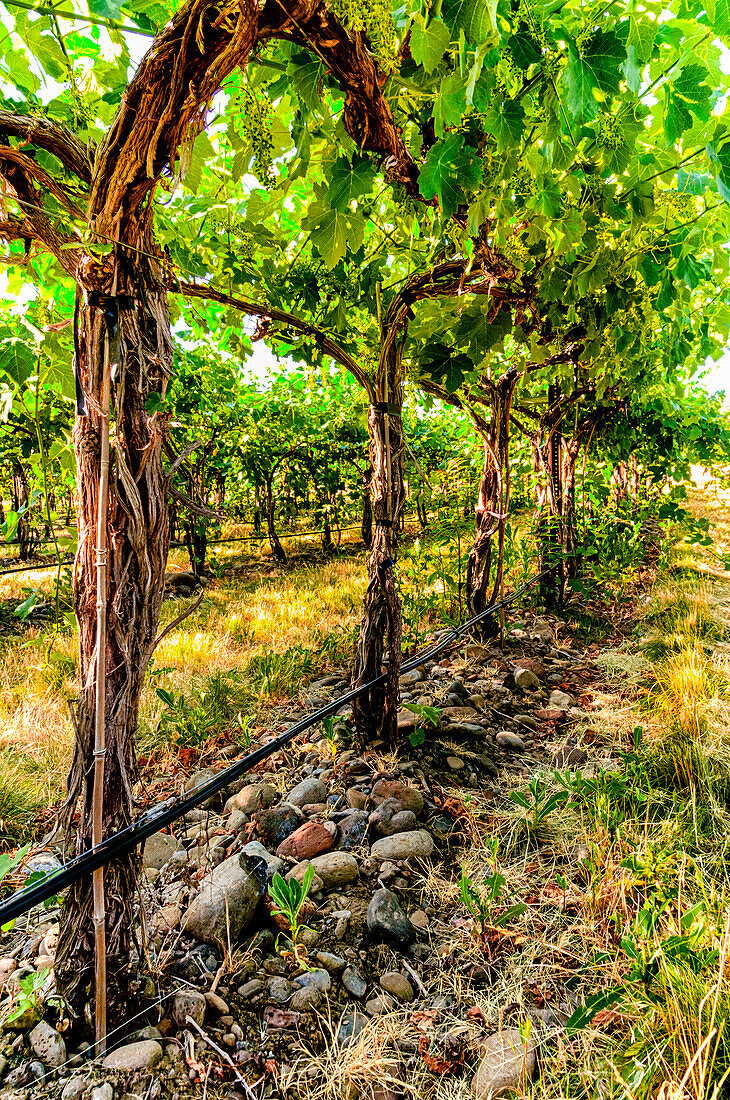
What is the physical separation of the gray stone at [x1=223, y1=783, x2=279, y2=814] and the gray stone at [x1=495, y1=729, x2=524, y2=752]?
107cm

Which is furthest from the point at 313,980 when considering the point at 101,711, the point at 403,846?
the point at 101,711

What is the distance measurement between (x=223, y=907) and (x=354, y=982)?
0.38m

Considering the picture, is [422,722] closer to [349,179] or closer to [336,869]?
[336,869]

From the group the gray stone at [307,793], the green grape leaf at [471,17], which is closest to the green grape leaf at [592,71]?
the green grape leaf at [471,17]

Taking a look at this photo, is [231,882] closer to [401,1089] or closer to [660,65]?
[401,1089]

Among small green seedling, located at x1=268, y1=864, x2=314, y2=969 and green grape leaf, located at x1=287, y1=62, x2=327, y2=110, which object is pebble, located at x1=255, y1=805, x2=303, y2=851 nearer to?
small green seedling, located at x1=268, y1=864, x2=314, y2=969

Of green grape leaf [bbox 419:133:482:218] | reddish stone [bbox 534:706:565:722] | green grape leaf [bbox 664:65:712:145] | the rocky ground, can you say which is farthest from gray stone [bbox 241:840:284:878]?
green grape leaf [bbox 664:65:712:145]

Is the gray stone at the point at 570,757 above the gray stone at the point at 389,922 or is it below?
above

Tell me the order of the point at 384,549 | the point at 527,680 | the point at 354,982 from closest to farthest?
the point at 354,982 < the point at 384,549 < the point at 527,680

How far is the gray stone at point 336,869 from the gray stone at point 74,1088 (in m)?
0.72

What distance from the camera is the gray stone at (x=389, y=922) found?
1.48m

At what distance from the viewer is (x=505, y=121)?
105 cm

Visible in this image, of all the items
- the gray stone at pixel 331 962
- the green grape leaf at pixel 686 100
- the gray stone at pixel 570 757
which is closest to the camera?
the green grape leaf at pixel 686 100

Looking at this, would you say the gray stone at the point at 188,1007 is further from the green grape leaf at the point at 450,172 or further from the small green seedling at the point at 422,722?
the green grape leaf at the point at 450,172
